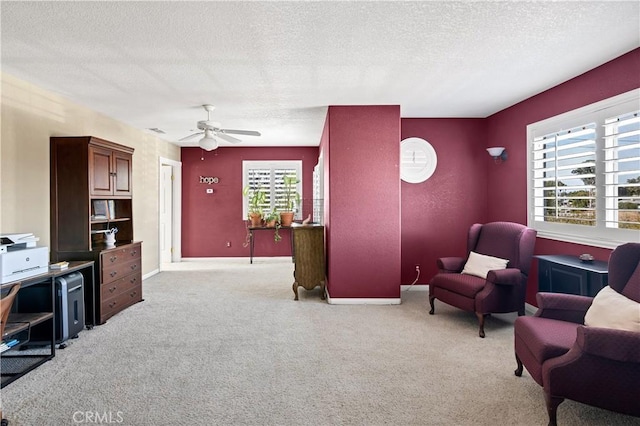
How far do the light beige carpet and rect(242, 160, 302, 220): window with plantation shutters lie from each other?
3.77 meters

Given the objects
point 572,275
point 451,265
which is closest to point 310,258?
point 451,265

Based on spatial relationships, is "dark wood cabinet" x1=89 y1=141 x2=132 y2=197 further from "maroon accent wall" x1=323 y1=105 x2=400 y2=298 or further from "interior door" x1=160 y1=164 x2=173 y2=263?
"interior door" x1=160 y1=164 x2=173 y2=263

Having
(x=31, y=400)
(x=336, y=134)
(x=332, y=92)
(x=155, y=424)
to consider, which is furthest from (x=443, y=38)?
(x=31, y=400)

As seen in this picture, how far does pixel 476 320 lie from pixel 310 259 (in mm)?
2172

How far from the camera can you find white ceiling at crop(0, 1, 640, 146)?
2344 millimetres

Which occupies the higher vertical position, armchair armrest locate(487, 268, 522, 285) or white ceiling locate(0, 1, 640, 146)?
white ceiling locate(0, 1, 640, 146)

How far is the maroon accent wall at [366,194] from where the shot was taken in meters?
4.56

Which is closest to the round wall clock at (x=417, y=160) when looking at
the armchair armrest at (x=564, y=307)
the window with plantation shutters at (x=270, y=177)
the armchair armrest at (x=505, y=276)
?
the armchair armrest at (x=505, y=276)

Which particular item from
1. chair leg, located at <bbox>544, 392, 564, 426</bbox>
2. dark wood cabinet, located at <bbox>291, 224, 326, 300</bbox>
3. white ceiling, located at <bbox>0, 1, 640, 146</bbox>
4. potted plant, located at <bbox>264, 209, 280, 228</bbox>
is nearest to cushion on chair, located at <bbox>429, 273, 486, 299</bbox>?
dark wood cabinet, located at <bbox>291, 224, 326, 300</bbox>

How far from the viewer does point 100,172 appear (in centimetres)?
412

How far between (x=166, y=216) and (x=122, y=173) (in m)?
3.20

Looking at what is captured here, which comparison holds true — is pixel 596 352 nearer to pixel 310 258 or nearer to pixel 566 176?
pixel 566 176

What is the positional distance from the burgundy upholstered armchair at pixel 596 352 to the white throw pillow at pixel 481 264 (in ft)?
4.31

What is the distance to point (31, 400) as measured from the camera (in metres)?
2.40
